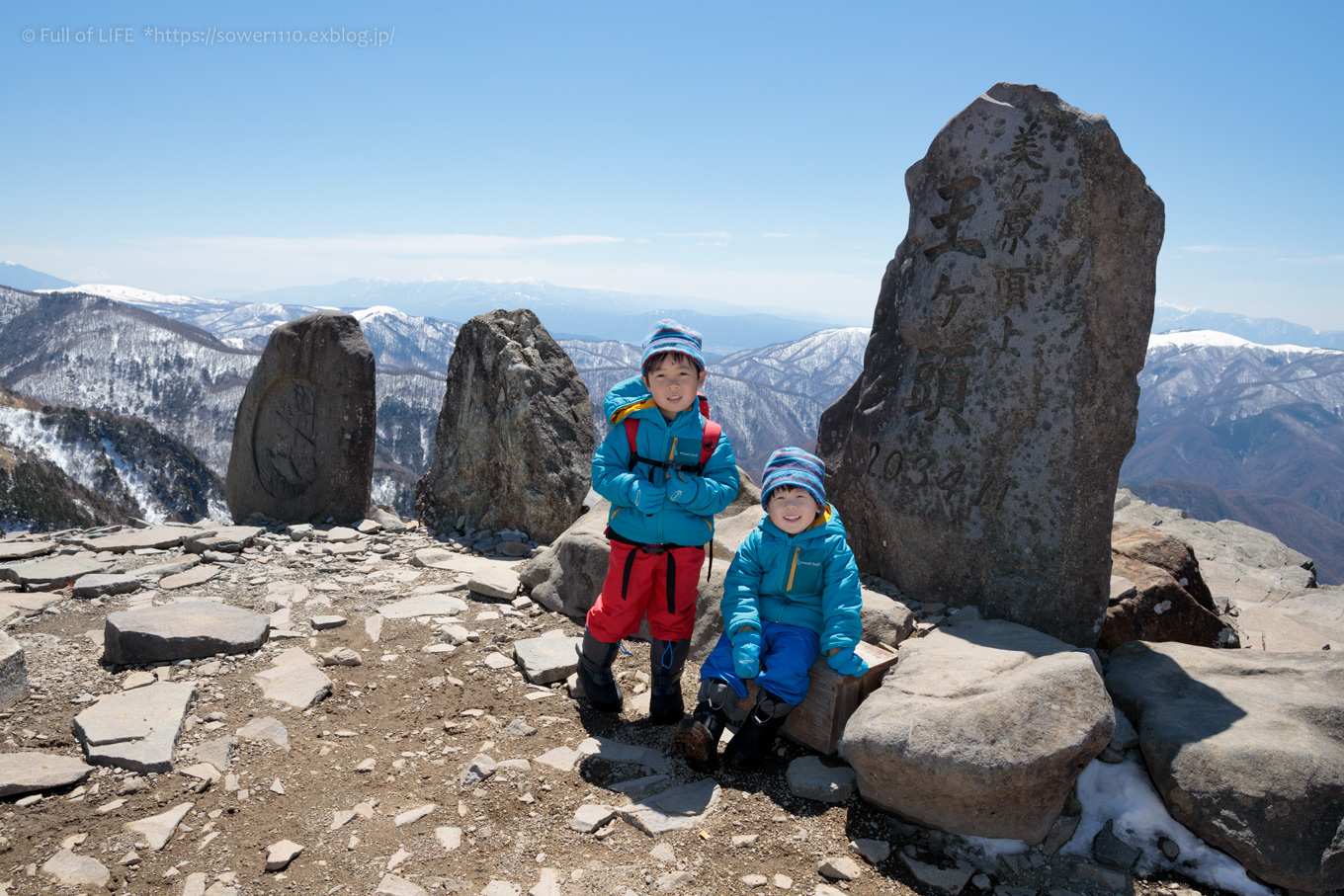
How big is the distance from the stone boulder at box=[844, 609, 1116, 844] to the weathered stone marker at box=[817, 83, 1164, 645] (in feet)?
5.74

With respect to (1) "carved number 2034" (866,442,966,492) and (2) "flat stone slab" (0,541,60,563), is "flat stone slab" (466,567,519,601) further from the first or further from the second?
(2) "flat stone slab" (0,541,60,563)

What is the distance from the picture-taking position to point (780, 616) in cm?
480

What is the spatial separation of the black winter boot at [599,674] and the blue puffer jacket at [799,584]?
37.8 inches

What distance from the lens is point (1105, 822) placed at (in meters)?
4.20

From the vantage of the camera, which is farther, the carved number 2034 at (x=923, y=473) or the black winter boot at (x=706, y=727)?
the carved number 2034 at (x=923, y=473)

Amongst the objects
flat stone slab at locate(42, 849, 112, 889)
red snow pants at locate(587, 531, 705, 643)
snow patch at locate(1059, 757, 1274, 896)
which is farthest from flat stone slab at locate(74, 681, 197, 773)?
snow patch at locate(1059, 757, 1274, 896)

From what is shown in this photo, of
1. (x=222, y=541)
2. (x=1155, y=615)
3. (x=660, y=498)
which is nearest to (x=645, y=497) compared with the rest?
(x=660, y=498)

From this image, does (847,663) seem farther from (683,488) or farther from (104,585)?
(104,585)

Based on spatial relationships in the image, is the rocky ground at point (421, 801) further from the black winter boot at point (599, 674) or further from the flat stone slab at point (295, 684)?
the black winter boot at point (599, 674)

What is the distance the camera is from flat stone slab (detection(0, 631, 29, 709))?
4.94 m

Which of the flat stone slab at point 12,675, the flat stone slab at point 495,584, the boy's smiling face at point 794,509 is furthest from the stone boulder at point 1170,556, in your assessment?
the flat stone slab at point 12,675

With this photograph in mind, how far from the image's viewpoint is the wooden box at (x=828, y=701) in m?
4.64

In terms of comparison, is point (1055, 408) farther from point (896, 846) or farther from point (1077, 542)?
point (896, 846)

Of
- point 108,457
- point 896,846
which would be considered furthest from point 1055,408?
point 108,457
